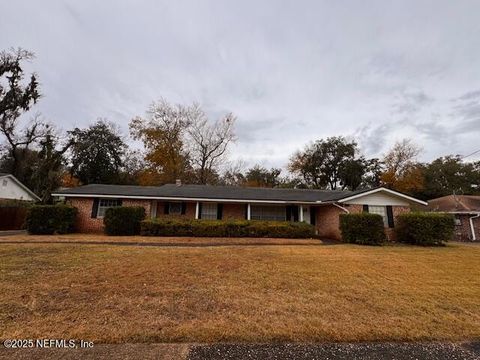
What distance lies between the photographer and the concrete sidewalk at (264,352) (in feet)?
10.1

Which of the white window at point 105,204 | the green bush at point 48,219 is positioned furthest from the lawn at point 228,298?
the white window at point 105,204

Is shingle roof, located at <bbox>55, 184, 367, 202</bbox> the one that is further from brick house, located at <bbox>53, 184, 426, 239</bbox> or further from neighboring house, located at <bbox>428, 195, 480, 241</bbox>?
neighboring house, located at <bbox>428, 195, 480, 241</bbox>

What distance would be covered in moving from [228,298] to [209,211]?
13.1 meters

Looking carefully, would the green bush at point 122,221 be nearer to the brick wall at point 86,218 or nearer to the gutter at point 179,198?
the brick wall at point 86,218

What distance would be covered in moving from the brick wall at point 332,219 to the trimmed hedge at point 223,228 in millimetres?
1613

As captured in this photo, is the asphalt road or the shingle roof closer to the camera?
the asphalt road

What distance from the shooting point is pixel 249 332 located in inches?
148

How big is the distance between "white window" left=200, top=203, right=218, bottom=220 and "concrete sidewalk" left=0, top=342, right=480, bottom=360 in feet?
48.2

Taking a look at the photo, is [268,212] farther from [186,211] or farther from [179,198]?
[179,198]

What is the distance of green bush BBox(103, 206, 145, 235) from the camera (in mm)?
14569

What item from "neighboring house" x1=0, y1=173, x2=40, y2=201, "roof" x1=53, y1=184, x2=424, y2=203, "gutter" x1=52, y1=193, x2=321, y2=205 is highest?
"neighboring house" x1=0, y1=173, x2=40, y2=201

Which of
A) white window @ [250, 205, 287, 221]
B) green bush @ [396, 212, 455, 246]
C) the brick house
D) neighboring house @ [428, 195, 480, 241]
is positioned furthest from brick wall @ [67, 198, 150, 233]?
neighboring house @ [428, 195, 480, 241]

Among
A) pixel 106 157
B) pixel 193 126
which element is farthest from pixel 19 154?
pixel 193 126

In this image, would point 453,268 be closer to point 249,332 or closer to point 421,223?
point 421,223
